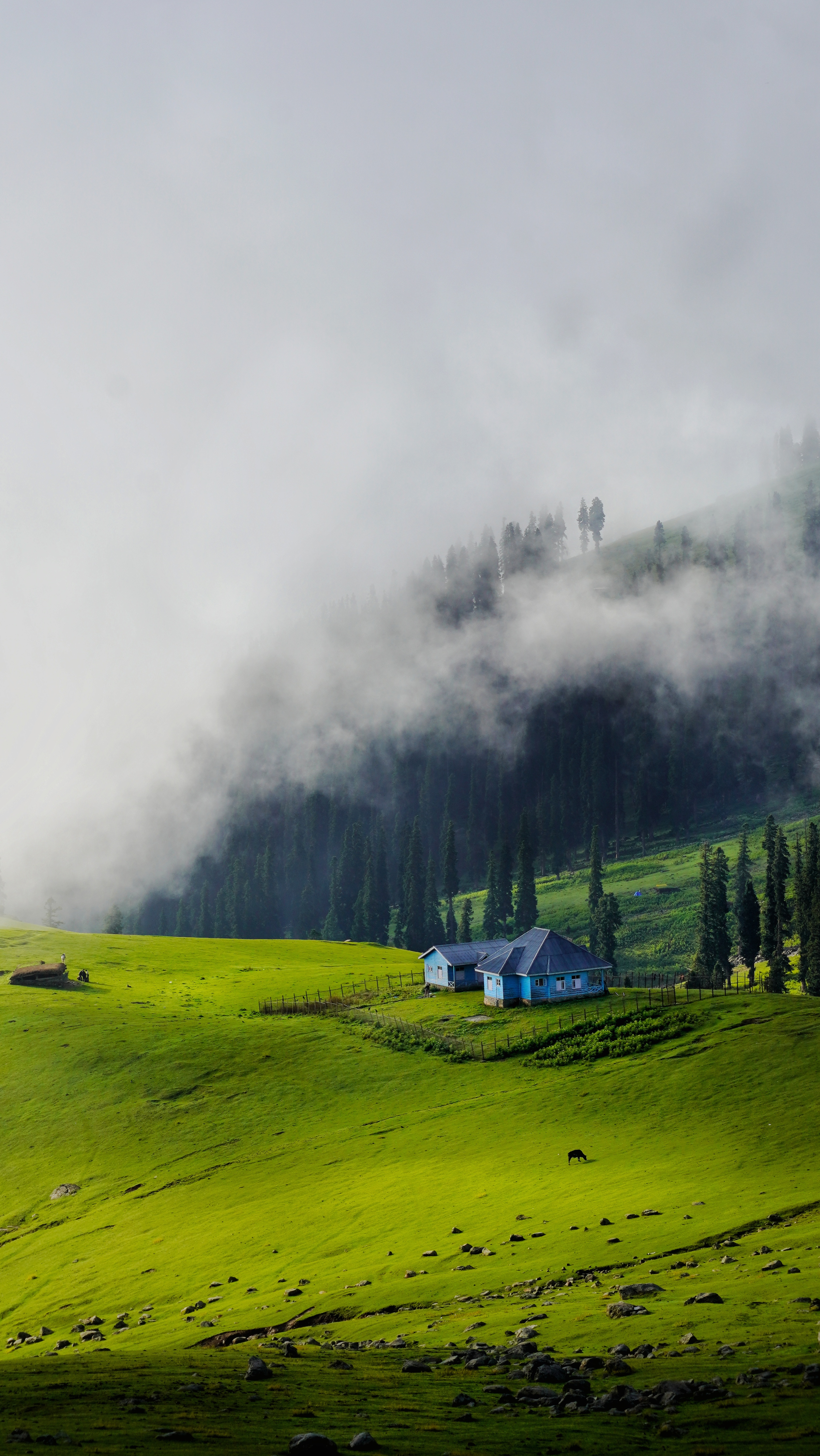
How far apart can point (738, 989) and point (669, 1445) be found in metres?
90.1

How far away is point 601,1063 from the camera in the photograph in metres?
70.1

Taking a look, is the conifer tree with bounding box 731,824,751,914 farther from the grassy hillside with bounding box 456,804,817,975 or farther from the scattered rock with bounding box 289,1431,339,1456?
the scattered rock with bounding box 289,1431,339,1456

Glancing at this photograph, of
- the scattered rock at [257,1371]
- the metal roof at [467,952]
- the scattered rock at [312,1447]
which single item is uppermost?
the scattered rock at [312,1447]

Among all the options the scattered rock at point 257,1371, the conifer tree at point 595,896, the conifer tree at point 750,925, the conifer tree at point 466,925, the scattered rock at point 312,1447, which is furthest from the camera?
the conifer tree at point 466,925

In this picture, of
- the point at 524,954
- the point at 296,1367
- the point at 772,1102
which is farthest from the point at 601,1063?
the point at 296,1367

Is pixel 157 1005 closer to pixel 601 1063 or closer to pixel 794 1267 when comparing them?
pixel 601 1063

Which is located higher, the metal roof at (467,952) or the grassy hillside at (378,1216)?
the metal roof at (467,952)

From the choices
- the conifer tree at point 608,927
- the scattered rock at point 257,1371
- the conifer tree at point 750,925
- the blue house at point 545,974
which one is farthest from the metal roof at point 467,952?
the scattered rock at point 257,1371

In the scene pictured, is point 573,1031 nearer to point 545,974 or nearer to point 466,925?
point 545,974

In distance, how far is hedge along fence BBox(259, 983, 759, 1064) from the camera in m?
72.9

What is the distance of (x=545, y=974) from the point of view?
88.2 metres

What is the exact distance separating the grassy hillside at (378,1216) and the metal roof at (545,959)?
5.90 metres

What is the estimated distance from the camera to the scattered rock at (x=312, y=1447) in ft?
56.6

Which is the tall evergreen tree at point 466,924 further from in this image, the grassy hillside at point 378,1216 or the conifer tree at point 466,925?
the grassy hillside at point 378,1216
